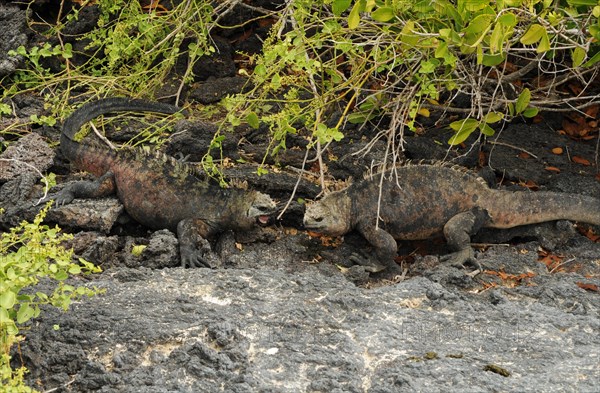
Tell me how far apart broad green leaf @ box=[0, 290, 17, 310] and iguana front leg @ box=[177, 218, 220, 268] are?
4.98 ft

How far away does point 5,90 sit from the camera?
237 inches

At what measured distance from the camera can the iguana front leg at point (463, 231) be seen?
15.7 ft

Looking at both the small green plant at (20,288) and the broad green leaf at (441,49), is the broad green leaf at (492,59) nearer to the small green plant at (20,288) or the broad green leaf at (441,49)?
the broad green leaf at (441,49)

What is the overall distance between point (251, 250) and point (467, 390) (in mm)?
1932

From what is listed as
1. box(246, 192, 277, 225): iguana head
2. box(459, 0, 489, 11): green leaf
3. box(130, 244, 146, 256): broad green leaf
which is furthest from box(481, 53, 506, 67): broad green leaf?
box(130, 244, 146, 256): broad green leaf

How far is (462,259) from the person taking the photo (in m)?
4.74

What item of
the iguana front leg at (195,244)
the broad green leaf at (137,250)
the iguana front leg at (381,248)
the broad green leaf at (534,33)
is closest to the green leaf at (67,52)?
the iguana front leg at (195,244)

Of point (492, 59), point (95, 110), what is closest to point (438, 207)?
point (492, 59)

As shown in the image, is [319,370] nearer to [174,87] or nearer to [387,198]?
[387,198]

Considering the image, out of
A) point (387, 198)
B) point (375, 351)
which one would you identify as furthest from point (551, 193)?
point (375, 351)

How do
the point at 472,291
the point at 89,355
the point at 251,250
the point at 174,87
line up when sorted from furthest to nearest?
the point at 174,87
the point at 251,250
the point at 472,291
the point at 89,355

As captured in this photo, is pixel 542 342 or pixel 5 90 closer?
pixel 542 342

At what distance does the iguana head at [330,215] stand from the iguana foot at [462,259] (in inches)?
21.3

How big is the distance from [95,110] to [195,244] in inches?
52.5
